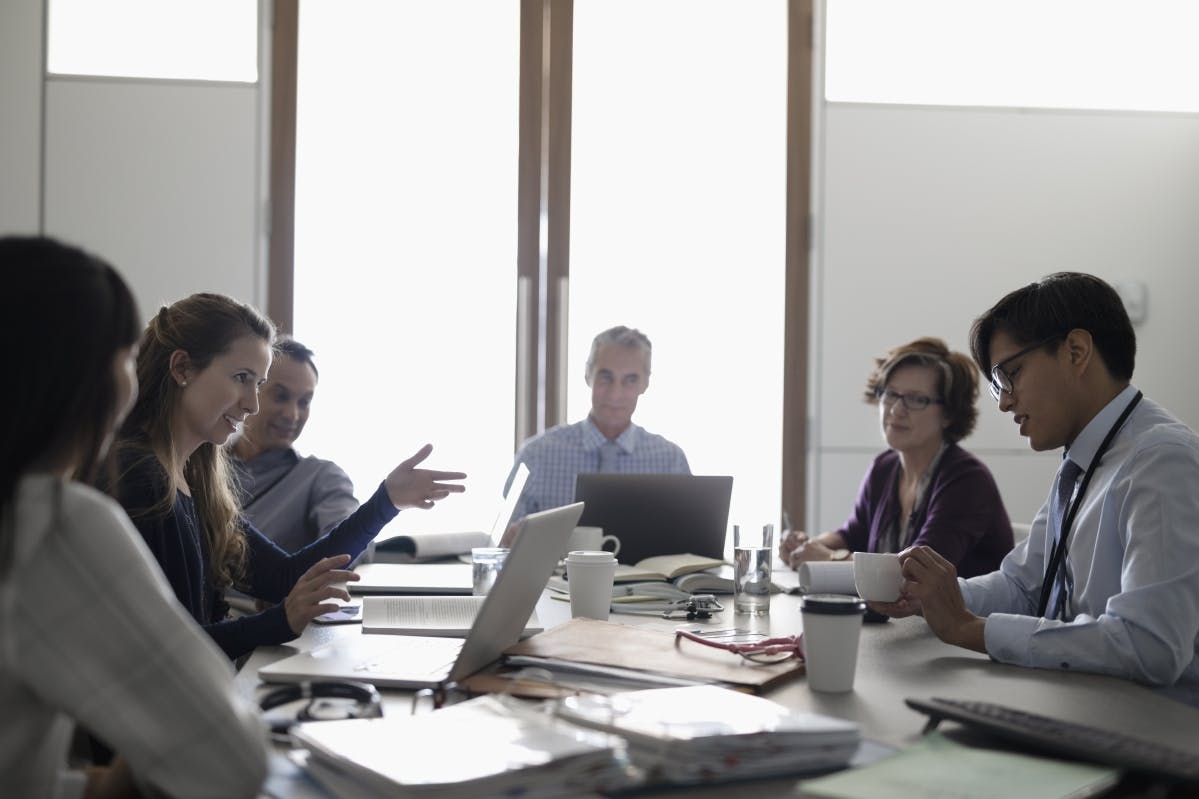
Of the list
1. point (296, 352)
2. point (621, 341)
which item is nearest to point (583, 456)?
point (621, 341)

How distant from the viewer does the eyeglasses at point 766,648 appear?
1632 millimetres

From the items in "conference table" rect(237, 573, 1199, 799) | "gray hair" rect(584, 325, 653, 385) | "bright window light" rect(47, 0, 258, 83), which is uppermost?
"bright window light" rect(47, 0, 258, 83)

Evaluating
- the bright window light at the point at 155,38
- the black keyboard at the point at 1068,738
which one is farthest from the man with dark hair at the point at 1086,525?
the bright window light at the point at 155,38

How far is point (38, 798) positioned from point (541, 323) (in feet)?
11.9

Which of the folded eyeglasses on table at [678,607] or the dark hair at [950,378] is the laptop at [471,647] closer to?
the folded eyeglasses on table at [678,607]

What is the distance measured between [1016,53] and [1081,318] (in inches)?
122

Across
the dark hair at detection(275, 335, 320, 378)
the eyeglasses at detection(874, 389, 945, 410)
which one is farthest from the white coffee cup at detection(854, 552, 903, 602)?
the dark hair at detection(275, 335, 320, 378)

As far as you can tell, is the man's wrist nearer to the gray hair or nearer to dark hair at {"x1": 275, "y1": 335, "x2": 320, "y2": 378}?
the gray hair

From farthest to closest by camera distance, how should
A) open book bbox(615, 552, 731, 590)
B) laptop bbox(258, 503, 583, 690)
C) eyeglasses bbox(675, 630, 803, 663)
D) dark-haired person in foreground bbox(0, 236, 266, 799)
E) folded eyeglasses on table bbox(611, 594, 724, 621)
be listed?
open book bbox(615, 552, 731, 590) → folded eyeglasses on table bbox(611, 594, 724, 621) → eyeglasses bbox(675, 630, 803, 663) → laptop bbox(258, 503, 583, 690) → dark-haired person in foreground bbox(0, 236, 266, 799)

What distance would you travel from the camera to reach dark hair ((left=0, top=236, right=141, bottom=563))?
98 cm

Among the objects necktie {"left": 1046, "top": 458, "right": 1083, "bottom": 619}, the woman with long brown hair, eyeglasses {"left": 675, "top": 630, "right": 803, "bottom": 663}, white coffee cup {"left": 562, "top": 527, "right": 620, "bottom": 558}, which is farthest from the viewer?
white coffee cup {"left": 562, "top": 527, "right": 620, "bottom": 558}

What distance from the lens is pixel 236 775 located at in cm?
97

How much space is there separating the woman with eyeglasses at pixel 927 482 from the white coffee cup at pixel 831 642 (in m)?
1.26

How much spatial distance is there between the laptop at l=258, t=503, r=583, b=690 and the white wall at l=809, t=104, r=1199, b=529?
3.09 metres
